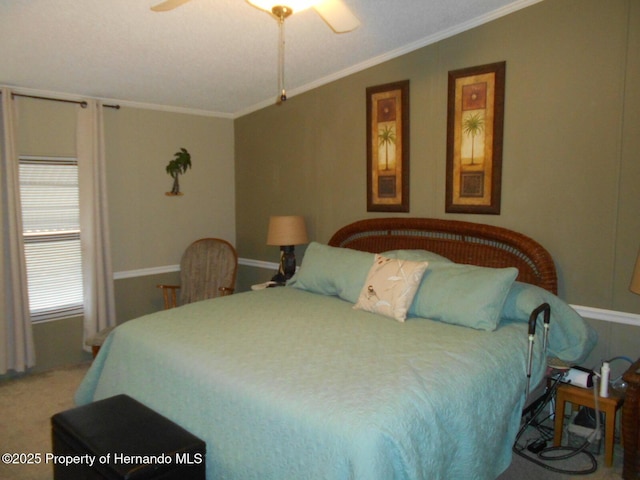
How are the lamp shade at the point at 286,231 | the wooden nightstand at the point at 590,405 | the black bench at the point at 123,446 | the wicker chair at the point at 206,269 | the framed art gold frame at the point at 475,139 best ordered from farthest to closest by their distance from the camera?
the wicker chair at the point at 206,269 < the lamp shade at the point at 286,231 < the framed art gold frame at the point at 475,139 < the wooden nightstand at the point at 590,405 < the black bench at the point at 123,446

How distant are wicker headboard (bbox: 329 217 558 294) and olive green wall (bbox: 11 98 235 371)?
1.66 m

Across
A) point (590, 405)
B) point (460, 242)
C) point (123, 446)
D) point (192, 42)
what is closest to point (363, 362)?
point (123, 446)

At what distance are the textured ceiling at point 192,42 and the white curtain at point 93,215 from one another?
0.29 m

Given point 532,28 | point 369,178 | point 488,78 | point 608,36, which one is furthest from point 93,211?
point 608,36

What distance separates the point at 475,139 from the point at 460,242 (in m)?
0.72

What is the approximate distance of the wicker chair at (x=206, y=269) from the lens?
4.34 m

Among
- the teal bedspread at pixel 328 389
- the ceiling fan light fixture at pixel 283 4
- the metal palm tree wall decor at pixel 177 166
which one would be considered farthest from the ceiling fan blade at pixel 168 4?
the metal palm tree wall decor at pixel 177 166

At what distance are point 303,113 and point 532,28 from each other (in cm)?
206

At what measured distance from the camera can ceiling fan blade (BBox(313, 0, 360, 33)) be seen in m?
2.16

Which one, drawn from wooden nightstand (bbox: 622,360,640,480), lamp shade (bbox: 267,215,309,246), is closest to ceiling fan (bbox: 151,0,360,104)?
lamp shade (bbox: 267,215,309,246)

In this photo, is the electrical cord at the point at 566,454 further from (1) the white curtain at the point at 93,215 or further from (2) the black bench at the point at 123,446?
(1) the white curtain at the point at 93,215

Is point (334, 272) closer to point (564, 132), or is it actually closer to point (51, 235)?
point (564, 132)

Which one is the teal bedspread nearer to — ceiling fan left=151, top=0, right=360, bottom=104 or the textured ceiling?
ceiling fan left=151, top=0, right=360, bottom=104

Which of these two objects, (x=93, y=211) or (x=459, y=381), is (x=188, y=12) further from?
(x=459, y=381)
